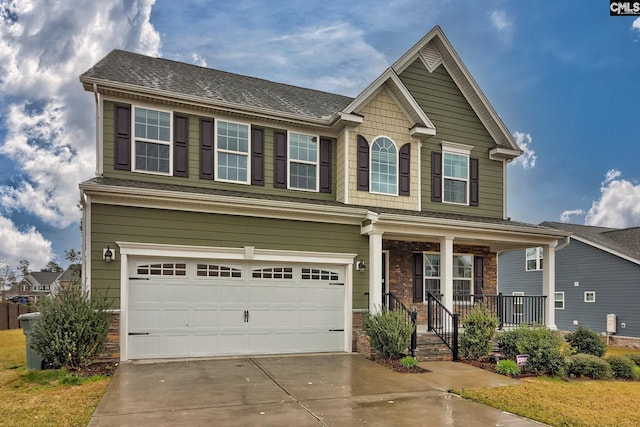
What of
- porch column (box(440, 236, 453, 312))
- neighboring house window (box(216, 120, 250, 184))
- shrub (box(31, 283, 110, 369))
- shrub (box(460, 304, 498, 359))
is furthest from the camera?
porch column (box(440, 236, 453, 312))

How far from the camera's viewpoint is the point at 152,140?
1123 centimetres

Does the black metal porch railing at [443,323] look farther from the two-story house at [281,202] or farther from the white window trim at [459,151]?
the white window trim at [459,151]

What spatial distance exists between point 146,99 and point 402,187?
7127 millimetres

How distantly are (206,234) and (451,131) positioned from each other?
8242 millimetres

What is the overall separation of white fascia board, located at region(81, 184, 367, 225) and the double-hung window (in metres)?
1.53

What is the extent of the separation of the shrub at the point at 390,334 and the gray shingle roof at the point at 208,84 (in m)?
5.84

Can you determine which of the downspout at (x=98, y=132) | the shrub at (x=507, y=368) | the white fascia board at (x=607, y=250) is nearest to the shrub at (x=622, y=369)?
the shrub at (x=507, y=368)

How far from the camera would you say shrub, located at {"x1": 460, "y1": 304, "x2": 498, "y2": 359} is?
10789 mm

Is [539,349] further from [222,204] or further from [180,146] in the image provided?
[180,146]

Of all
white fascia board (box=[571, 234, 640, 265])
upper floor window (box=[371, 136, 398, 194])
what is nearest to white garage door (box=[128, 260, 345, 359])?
upper floor window (box=[371, 136, 398, 194])

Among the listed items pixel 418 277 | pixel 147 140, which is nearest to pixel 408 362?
pixel 418 277

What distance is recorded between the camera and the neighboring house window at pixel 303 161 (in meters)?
12.6

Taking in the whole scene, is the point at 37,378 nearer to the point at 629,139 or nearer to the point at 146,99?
the point at 146,99

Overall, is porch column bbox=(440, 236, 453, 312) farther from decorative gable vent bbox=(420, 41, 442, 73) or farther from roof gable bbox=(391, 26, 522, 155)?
decorative gable vent bbox=(420, 41, 442, 73)
